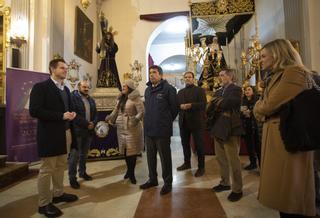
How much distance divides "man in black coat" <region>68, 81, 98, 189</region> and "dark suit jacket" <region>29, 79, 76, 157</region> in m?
0.82

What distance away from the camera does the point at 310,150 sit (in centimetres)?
137

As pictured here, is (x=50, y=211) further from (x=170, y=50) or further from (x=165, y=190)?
(x=170, y=50)

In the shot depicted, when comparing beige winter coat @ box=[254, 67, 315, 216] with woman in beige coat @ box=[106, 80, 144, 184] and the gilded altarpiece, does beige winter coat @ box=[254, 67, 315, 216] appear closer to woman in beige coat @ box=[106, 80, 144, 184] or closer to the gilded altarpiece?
woman in beige coat @ box=[106, 80, 144, 184]

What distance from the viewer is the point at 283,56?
1501mm

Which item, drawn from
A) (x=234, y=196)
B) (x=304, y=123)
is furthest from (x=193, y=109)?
(x=304, y=123)

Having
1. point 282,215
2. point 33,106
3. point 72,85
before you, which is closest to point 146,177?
point 33,106

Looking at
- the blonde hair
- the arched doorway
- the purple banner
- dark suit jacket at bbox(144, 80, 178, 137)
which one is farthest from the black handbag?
the arched doorway

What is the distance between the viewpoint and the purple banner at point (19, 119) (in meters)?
3.99

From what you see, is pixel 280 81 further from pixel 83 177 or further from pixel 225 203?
pixel 83 177

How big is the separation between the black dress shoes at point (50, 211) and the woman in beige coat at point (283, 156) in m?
1.81

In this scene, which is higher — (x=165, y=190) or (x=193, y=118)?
(x=193, y=118)

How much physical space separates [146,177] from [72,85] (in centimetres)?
333

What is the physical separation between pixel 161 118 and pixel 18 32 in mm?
3649

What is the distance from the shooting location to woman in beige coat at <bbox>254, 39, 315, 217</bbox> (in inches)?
55.3
